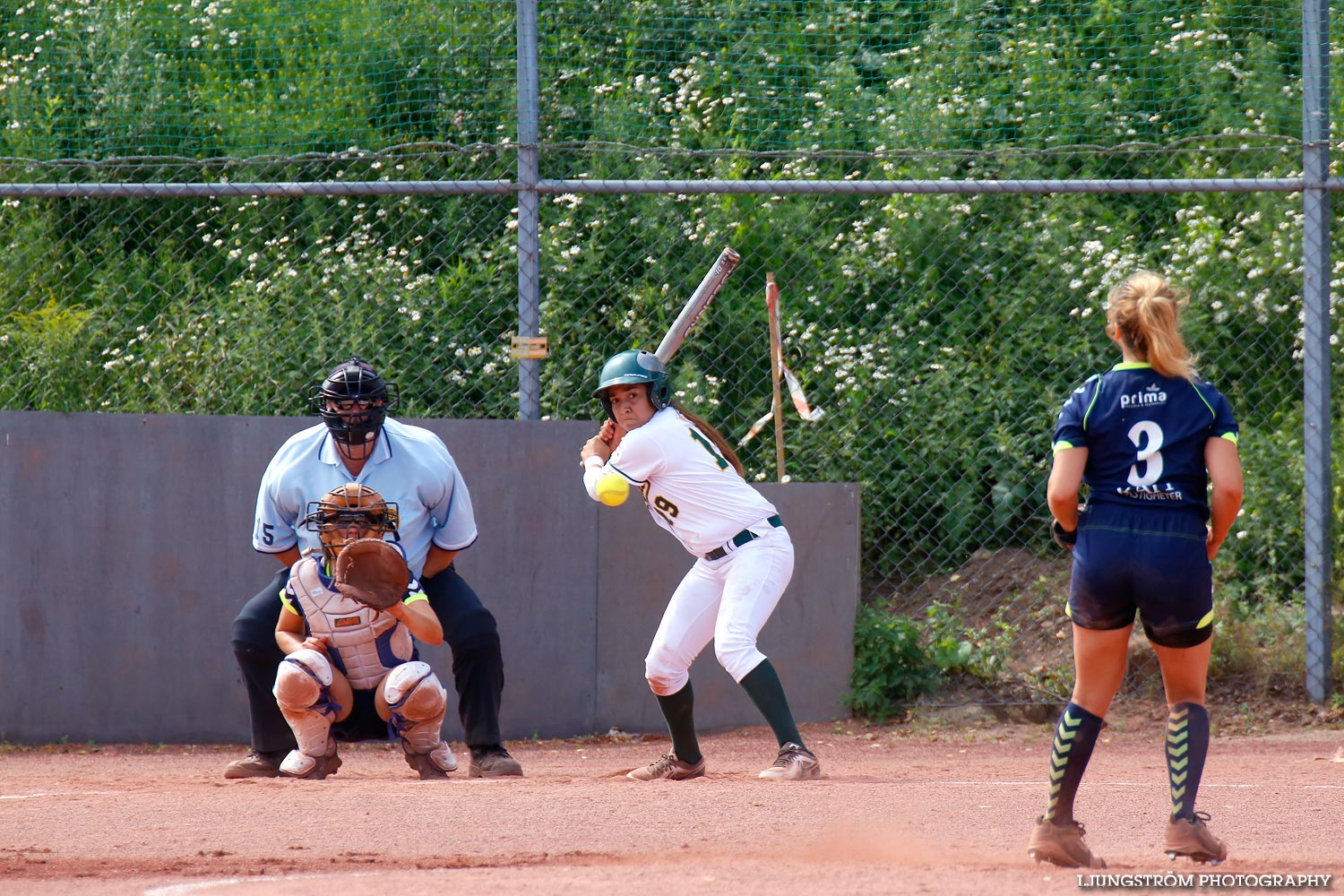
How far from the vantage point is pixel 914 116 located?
7.60 metres

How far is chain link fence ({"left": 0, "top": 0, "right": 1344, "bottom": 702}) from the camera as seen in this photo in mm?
7148

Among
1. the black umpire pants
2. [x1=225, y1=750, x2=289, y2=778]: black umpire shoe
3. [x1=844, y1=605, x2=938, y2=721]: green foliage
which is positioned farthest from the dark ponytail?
[x1=225, y1=750, x2=289, y2=778]: black umpire shoe

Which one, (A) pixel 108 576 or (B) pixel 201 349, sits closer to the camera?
(A) pixel 108 576

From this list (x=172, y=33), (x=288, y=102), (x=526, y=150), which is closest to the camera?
(x=526, y=150)

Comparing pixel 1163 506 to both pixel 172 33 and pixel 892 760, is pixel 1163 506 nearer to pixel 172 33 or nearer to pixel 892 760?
pixel 892 760

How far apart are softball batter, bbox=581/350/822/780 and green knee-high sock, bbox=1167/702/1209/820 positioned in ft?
5.54

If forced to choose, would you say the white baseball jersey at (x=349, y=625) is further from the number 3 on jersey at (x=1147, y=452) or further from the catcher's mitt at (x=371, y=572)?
the number 3 on jersey at (x=1147, y=452)

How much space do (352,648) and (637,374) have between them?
149cm

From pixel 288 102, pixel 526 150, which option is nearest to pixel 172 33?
pixel 288 102

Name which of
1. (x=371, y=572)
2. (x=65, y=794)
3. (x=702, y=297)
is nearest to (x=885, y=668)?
(x=702, y=297)

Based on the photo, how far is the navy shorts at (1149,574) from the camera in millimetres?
3359

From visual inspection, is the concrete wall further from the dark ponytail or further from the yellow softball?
the yellow softball

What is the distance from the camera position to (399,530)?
5.11 metres

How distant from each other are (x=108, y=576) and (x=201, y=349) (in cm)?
155
